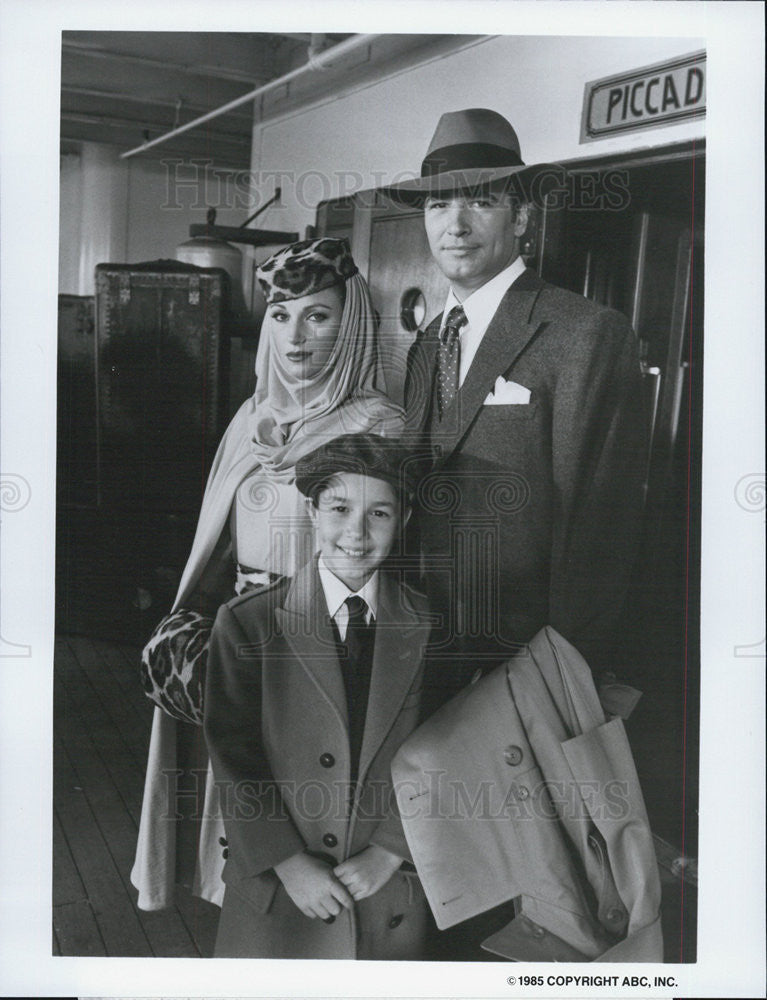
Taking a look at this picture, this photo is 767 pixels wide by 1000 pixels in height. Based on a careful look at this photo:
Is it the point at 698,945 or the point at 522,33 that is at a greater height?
the point at 522,33

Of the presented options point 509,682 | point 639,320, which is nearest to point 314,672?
point 509,682

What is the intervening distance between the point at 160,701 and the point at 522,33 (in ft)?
5.09

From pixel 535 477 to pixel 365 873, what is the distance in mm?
867

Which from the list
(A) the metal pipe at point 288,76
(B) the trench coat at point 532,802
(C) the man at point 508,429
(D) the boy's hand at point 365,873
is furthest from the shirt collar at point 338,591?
(A) the metal pipe at point 288,76

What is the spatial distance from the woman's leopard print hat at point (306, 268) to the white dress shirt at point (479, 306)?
9.0 inches

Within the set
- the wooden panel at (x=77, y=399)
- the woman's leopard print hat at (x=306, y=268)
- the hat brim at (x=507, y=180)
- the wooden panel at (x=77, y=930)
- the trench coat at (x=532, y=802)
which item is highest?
the hat brim at (x=507, y=180)

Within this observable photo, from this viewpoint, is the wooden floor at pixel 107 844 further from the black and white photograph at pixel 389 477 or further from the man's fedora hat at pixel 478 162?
the man's fedora hat at pixel 478 162

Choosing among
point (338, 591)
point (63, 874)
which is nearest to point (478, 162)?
point (338, 591)

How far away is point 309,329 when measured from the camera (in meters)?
2.06

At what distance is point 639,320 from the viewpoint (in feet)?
6.68

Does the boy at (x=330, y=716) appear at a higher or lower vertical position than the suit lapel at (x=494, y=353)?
lower

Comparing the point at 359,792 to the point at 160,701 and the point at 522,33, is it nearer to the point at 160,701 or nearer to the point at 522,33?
the point at 160,701

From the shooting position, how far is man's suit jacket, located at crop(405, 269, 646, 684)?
203cm

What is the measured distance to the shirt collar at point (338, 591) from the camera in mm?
2078
